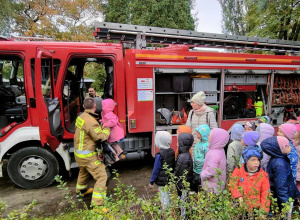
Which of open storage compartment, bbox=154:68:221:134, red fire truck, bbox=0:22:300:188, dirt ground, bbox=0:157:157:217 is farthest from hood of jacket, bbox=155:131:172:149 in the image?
open storage compartment, bbox=154:68:221:134

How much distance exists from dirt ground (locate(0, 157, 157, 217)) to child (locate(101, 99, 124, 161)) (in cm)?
78

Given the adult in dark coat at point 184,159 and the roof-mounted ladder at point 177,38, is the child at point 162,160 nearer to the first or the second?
the adult in dark coat at point 184,159

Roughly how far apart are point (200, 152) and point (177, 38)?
9.01 feet

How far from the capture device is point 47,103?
3061 millimetres

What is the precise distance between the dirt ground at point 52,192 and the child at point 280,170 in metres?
1.49

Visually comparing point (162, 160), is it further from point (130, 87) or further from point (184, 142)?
point (130, 87)

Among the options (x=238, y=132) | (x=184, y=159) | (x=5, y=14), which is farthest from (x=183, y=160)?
(x=5, y=14)

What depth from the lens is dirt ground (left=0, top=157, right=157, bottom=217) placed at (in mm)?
3047

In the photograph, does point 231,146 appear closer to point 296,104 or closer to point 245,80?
point 245,80

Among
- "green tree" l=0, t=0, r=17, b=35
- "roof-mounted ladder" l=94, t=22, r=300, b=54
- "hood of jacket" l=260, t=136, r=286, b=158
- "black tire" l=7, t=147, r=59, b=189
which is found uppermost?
"green tree" l=0, t=0, r=17, b=35

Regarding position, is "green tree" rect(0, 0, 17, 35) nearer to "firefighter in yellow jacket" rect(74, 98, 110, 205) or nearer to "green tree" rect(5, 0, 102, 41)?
"green tree" rect(5, 0, 102, 41)

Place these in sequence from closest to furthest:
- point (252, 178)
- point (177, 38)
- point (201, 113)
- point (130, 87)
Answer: point (252, 178)
point (201, 113)
point (130, 87)
point (177, 38)

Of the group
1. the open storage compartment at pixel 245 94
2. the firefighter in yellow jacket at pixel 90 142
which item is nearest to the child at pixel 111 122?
the firefighter in yellow jacket at pixel 90 142

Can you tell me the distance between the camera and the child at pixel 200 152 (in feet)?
8.75
